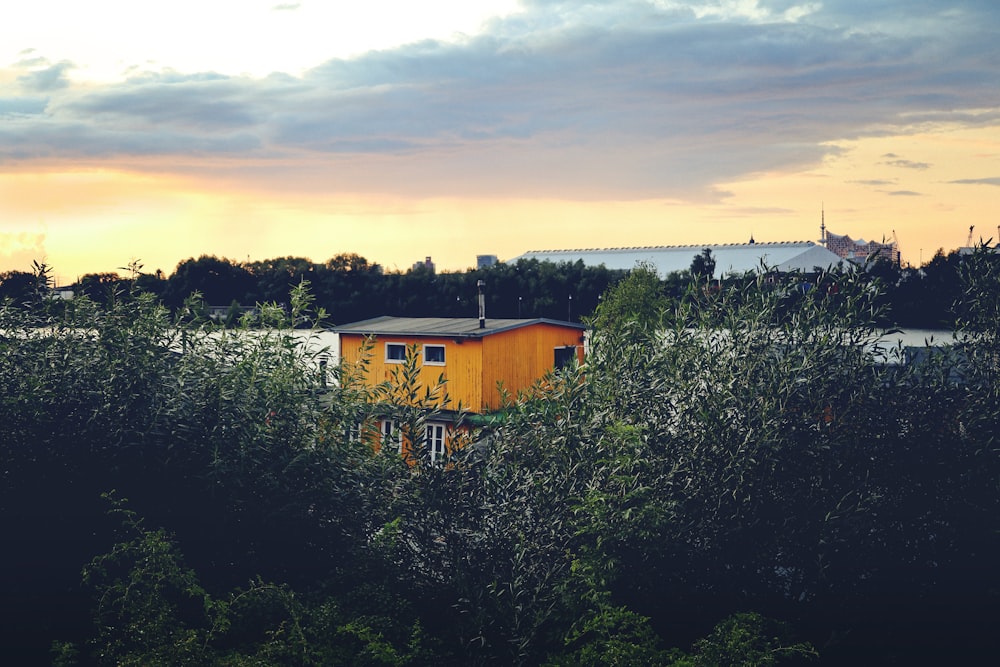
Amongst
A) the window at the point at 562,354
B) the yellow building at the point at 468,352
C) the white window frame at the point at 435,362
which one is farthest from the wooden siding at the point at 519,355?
the white window frame at the point at 435,362

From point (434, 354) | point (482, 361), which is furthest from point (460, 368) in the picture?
point (434, 354)

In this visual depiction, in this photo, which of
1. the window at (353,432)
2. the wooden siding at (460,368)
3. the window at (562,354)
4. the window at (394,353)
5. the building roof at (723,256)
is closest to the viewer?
the window at (353,432)

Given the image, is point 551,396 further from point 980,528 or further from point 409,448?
point 980,528

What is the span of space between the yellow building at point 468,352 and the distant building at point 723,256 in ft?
81.8

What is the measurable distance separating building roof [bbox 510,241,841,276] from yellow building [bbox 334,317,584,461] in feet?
81.8

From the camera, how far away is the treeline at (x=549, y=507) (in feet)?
33.3

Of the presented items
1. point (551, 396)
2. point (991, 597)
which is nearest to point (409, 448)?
point (551, 396)

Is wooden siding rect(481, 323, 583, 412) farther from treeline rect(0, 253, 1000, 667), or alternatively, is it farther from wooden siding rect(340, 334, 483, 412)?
treeline rect(0, 253, 1000, 667)

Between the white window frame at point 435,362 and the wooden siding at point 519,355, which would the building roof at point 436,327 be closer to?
the wooden siding at point 519,355

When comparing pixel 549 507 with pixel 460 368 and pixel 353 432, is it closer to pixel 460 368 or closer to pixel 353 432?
pixel 353 432

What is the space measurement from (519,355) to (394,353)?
407 cm

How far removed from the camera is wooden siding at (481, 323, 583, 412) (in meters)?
27.1

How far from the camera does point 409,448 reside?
11.9 m

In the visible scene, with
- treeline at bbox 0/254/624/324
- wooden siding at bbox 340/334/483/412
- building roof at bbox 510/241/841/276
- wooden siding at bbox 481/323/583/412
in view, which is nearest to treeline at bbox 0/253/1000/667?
wooden siding at bbox 481/323/583/412
